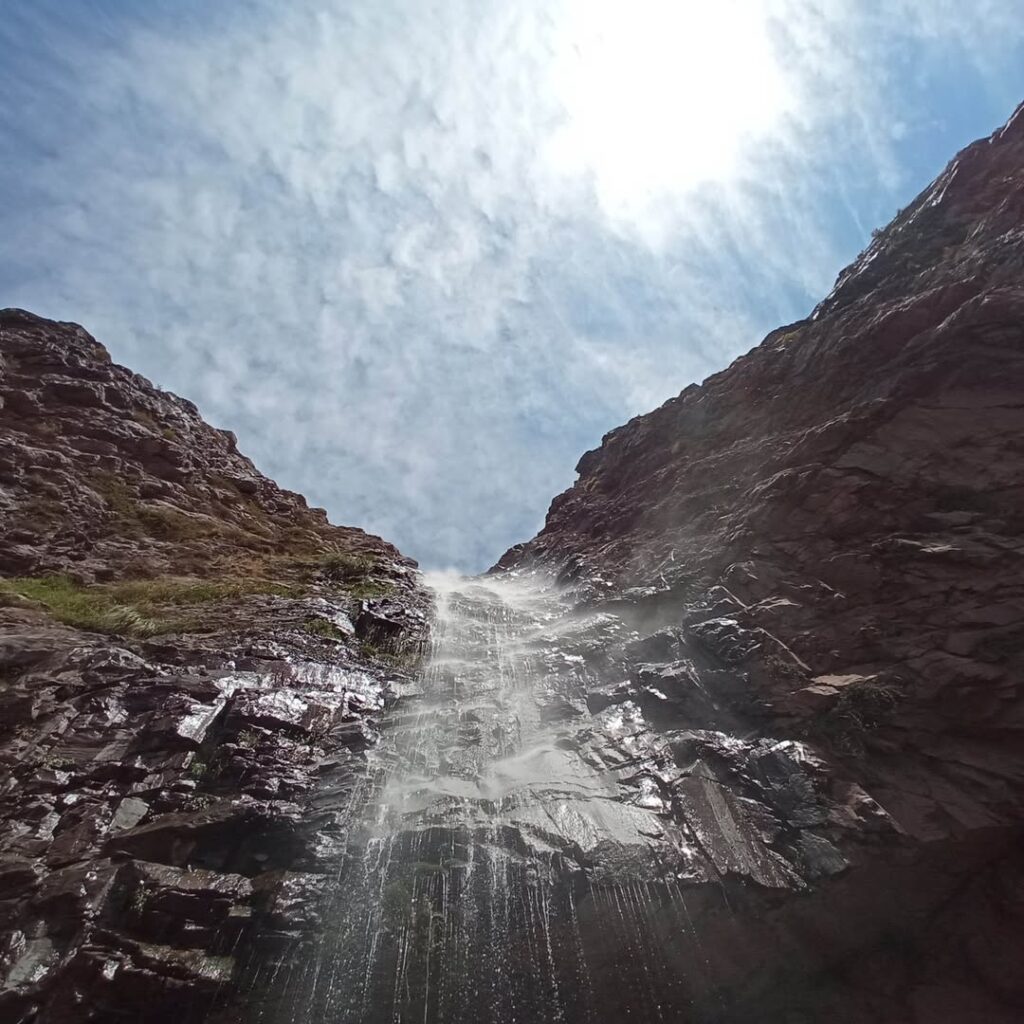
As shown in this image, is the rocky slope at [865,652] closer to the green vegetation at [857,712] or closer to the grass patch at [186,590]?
the green vegetation at [857,712]

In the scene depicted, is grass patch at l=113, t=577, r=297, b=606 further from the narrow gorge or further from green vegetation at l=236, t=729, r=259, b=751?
green vegetation at l=236, t=729, r=259, b=751

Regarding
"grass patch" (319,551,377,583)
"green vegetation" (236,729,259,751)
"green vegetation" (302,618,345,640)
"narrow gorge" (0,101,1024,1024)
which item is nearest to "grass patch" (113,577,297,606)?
"narrow gorge" (0,101,1024,1024)

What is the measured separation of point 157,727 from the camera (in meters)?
11.6

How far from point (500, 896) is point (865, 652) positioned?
26.8 ft

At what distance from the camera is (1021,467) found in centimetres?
1456

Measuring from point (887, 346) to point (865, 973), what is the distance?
1741 cm

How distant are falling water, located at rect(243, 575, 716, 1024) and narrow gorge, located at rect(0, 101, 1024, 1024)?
0.04 metres

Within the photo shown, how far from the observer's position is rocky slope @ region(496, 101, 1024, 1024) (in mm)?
9641

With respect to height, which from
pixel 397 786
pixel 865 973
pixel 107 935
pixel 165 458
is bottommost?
pixel 865 973

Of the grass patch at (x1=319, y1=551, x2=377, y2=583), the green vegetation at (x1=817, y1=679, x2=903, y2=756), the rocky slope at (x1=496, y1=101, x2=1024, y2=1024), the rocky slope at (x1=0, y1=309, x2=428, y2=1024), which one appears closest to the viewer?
the rocky slope at (x1=0, y1=309, x2=428, y2=1024)

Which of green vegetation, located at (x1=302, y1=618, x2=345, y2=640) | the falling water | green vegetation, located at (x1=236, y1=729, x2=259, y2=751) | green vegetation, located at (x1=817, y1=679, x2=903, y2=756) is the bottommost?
the falling water

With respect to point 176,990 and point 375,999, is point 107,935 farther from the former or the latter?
point 375,999

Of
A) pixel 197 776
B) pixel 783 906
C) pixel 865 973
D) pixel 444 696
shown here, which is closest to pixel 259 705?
pixel 197 776

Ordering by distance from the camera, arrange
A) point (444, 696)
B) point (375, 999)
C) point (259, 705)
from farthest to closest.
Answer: point (444, 696)
point (259, 705)
point (375, 999)
